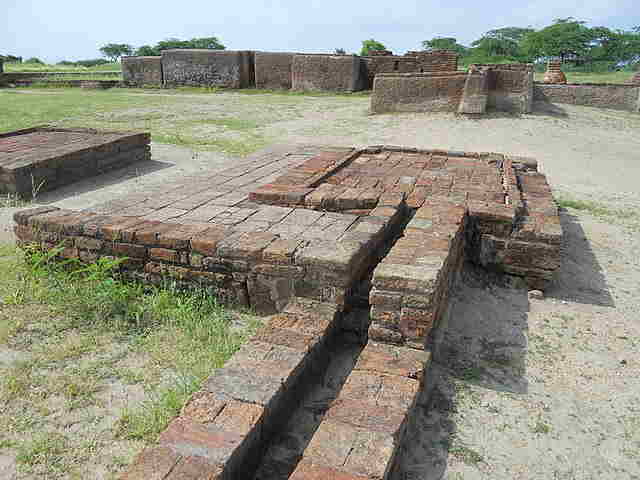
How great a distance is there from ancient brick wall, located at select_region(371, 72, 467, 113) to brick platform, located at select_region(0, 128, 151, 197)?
234 inches

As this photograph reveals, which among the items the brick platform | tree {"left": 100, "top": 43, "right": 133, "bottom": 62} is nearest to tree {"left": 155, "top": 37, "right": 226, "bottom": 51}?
tree {"left": 100, "top": 43, "right": 133, "bottom": 62}

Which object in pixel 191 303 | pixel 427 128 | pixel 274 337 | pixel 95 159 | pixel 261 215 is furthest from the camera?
pixel 427 128

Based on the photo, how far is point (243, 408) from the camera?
2.12 metres

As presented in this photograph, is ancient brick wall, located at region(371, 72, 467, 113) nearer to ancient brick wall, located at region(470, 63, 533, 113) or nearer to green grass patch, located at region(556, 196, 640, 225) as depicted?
ancient brick wall, located at region(470, 63, 533, 113)

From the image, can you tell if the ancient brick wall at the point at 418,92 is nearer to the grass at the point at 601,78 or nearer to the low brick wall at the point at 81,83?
the grass at the point at 601,78

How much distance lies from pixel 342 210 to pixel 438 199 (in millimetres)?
790

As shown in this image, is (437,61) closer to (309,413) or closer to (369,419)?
(309,413)

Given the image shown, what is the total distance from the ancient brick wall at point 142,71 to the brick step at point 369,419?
19.1 metres

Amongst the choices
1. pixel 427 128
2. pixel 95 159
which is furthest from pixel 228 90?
pixel 95 159

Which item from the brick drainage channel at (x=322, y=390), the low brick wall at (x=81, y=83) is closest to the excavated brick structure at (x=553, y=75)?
the brick drainage channel at (x=322, y=390)

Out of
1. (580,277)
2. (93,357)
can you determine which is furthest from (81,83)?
(580,277)

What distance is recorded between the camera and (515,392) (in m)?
2.73

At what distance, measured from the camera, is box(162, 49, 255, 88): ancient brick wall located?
1800 centimetres

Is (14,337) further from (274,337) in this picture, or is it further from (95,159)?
(95,159)
